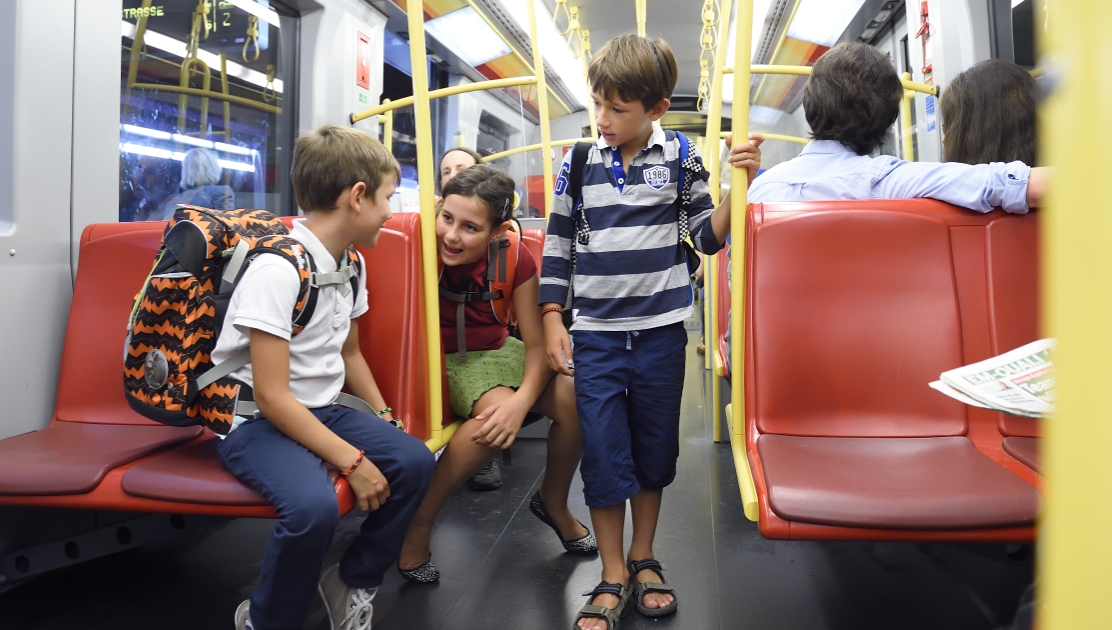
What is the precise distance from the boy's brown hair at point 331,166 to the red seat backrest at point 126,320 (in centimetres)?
25

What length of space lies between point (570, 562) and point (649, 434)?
50 centimetres


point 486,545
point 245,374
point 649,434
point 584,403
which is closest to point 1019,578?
point 649,434

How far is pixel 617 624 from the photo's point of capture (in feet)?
5.68

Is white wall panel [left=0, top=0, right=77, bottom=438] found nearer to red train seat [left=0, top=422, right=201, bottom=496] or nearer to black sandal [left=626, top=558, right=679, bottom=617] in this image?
red train seat [left=0, top=422, right=201, bottom=496]

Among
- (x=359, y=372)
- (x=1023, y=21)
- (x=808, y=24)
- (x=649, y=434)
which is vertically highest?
(x=808, y=24)

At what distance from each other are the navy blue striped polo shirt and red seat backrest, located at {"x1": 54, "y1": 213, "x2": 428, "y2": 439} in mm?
428

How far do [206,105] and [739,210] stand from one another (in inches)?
103

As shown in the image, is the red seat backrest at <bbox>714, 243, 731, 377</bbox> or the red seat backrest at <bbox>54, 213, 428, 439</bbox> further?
the red seat backrest at <bbox>714, 243, 731, 377</bbox>

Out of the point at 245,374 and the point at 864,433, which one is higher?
the point at 245,374

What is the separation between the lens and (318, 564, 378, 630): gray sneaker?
1.59 m

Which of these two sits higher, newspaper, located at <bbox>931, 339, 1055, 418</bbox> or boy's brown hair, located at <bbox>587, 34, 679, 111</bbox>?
boy's brown hair, located at <bbox>587, 34, 679, 111</bbox>

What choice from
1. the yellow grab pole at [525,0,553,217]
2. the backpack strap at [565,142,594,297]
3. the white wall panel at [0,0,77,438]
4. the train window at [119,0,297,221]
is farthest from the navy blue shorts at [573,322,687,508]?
the train window at [119,0,297,221]

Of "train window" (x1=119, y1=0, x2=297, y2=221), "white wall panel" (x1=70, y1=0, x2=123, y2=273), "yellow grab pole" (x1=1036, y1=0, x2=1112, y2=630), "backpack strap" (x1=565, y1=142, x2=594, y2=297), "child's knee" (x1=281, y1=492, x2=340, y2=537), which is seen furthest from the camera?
"train window" (x1=119, y1=0, x2=297, y2=221)

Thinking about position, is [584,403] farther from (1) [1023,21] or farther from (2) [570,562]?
(1) [1023,21]
